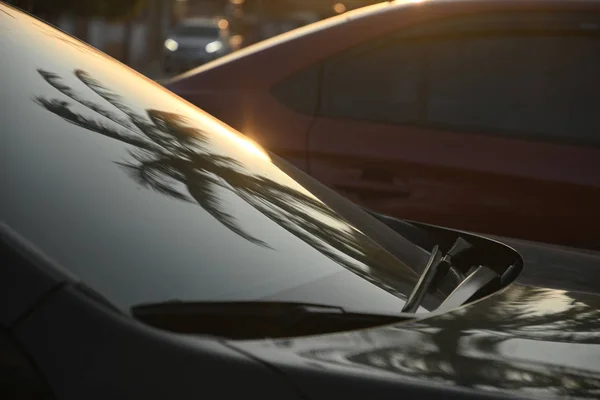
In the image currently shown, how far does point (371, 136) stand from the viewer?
436 cm

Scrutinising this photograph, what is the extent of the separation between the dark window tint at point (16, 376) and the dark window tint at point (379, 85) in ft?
9.27

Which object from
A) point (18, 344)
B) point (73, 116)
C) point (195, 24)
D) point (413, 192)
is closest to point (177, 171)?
point (73, 116)

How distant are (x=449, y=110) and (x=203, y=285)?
2.55 metres

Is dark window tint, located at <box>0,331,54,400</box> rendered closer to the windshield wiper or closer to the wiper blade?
the windshield wiper

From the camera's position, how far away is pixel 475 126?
434 cm

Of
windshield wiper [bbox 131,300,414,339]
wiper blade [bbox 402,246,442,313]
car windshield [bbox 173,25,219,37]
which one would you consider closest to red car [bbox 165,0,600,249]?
wiper blade [bbox 402,246,442,313]

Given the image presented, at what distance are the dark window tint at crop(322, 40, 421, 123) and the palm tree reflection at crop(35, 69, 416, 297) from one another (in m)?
1.74

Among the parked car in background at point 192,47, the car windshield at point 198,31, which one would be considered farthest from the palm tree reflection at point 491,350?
the car windshield at point 198,31

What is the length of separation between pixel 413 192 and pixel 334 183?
0.28 m

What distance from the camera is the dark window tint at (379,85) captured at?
14.5 ft

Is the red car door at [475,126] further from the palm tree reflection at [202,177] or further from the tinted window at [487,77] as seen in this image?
the palm tree reflection at [202,177]

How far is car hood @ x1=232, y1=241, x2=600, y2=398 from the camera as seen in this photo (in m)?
1.76

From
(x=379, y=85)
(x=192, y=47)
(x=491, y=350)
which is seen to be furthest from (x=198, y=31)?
(x=491, y=350)

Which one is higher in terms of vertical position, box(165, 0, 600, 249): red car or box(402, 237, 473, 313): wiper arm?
box(165, 0, 600, 249): red car
